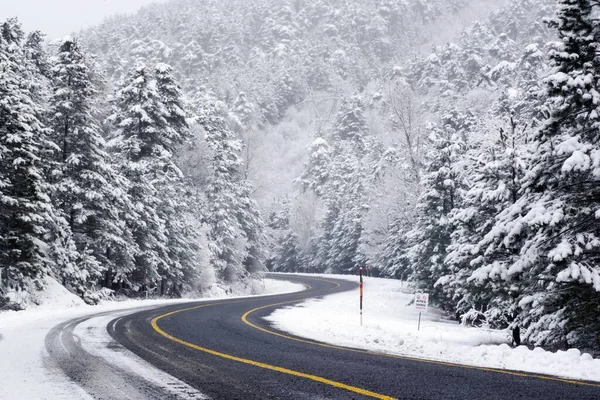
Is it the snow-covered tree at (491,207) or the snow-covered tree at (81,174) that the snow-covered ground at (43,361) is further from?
the snow-covered tree at (491,207)

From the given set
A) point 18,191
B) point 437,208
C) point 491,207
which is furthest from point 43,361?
point 437,208

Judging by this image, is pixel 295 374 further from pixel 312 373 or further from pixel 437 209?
pixel 437 209

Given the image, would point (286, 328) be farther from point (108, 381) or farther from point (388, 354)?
point (108, 381)

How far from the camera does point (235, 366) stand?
7477mm

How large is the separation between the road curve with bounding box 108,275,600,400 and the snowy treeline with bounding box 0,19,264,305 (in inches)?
424

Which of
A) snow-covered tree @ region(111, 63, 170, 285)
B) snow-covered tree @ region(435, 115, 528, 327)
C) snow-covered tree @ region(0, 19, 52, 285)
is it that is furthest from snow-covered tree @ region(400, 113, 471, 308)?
snow-covered tree @ region(0, 19, 52, 285)

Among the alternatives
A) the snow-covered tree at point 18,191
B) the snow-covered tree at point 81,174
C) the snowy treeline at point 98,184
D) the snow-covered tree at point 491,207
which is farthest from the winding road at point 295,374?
the snow-covered tree at point 81,174

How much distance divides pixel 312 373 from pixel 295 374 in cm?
25

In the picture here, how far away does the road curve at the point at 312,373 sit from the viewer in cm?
590

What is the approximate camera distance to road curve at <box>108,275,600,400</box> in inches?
232

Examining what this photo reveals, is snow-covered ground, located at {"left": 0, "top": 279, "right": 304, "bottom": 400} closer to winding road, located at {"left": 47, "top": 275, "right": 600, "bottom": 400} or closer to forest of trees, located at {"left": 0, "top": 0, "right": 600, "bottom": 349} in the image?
winding road, located at {"left": 47, "top": 275, "right": 600, "bottom": 400}

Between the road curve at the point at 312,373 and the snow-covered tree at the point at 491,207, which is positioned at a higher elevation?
the snow-covered tree at the point at 491,207

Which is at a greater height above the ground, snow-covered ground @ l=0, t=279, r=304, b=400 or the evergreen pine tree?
the evergreen pine tree

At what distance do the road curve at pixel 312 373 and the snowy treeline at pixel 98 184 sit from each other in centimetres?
1076
